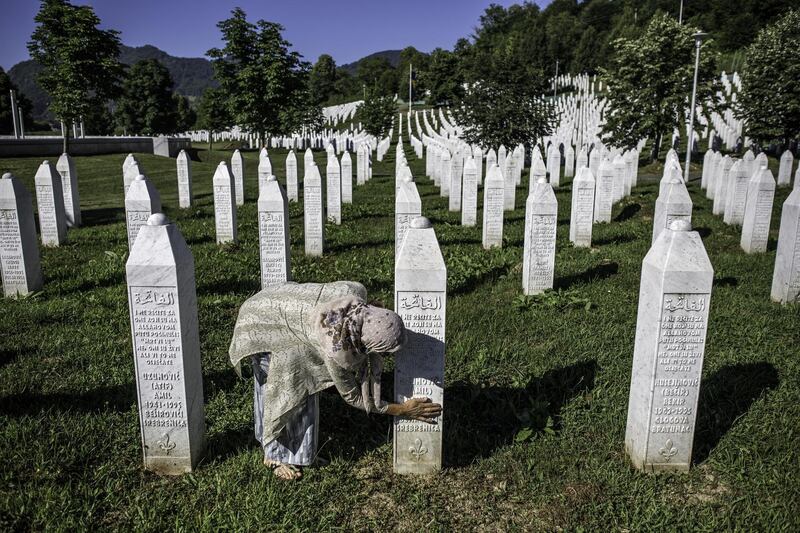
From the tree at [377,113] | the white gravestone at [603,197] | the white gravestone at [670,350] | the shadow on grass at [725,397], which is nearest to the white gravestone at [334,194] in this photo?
the white gravestone at [603,197]

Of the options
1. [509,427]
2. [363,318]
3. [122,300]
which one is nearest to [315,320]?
[363,318]

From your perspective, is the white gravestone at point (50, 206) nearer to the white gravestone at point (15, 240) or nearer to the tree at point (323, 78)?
the white gravestone at point (15, 240)

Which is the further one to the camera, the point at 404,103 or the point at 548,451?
the point at 404,103

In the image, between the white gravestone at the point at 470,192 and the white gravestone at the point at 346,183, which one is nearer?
the white gravestone at the point at 470,192

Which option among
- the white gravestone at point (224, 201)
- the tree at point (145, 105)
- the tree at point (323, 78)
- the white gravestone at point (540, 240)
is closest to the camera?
the white gravestone at point (540, 240)

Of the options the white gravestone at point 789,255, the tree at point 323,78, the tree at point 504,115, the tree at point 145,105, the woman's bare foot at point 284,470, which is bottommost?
the woman's bare foot at point 284,470

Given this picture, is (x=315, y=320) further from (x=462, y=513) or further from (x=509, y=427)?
(x=509, y=427)

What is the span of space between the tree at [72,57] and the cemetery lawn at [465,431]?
16.9 m

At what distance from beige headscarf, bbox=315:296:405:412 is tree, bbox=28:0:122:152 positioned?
22.7 m

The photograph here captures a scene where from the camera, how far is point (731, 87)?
47.6m

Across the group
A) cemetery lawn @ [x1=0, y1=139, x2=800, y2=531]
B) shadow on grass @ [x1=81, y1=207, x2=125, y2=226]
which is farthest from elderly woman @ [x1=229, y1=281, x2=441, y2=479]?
shadow on grass @ [x1=81, y1=207, x2=125, y2=226]

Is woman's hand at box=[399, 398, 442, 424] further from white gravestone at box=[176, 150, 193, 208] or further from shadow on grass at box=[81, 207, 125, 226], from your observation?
white gravestone at box=[176, 150, 193, 208]

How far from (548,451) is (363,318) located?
79.5 inches

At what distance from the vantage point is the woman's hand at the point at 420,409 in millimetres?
4047
